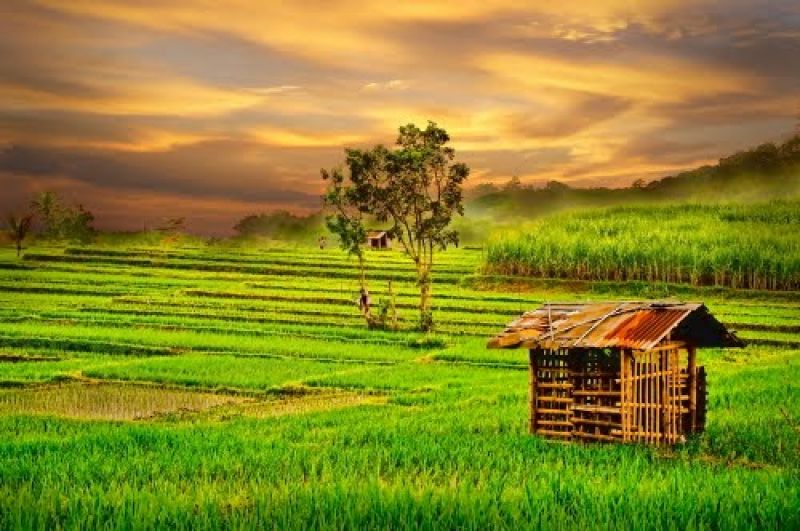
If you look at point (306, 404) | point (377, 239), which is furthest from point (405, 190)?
point (377, 239)

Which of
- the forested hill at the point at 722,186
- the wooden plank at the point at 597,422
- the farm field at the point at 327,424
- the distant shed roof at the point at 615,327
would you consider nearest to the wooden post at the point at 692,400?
the farm field at the point at 327,424

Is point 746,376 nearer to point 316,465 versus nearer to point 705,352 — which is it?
point 705,352

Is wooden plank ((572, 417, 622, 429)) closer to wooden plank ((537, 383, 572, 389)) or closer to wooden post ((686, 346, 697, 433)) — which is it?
wooden plank ((537, 383, 572, 389))

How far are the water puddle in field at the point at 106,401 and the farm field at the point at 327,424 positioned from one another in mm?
83

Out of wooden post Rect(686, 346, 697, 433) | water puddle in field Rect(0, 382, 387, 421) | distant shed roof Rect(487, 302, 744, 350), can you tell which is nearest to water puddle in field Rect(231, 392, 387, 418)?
water puddle in field Rect(0, 382, 387, 421)

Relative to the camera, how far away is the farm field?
7.55 m

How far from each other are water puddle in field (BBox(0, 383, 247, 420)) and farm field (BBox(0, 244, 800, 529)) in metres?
0.08

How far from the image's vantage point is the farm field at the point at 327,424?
7.55 m

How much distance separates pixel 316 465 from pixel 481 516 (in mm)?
3429

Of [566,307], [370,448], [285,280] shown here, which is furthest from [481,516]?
[285,280]

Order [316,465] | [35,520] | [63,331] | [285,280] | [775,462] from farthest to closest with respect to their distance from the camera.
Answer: [285,280] → [63,331] → [775,462] → [316,465] → [35,520]

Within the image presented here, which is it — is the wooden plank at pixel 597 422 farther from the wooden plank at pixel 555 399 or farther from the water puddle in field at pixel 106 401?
the water puddle in field at pixel 106 401

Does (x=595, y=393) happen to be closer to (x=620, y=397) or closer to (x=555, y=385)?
(x=620, y=397)

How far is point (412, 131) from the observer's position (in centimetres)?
3444
